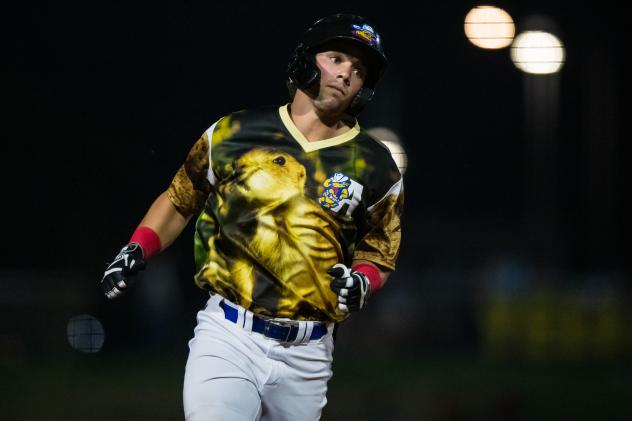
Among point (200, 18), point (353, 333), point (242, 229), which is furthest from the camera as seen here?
point (353, 333)

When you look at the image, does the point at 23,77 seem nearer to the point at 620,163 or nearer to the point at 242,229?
the point at 242,229

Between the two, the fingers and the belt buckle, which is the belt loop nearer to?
the belt buckle

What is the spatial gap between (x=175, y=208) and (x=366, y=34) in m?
0.77

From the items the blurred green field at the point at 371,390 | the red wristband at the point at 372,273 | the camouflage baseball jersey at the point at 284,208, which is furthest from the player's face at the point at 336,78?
the blurred green field at the point at 371,390

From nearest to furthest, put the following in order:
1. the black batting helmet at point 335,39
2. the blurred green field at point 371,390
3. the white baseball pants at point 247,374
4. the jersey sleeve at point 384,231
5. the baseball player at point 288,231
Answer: the white baseball pants at point 247,374 < the baseball player at point 288,231 < the black batting helmet at point 335,39 < the jersey sleeve at point 384,231 < the blurred green field at point 371,390

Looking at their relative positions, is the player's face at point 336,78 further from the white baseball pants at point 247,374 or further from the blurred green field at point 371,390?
the blurred green field at point 371,390

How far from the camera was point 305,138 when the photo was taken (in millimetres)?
2902

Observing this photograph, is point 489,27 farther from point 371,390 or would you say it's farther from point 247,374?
point 247,374

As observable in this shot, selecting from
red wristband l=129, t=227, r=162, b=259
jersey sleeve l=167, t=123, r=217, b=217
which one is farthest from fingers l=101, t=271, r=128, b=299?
jersey sleeve l=167, t=123, r=217, b=217

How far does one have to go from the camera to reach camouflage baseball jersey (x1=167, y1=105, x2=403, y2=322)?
2768 millimetres

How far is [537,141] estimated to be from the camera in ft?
16.5

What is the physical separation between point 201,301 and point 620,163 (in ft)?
7.41

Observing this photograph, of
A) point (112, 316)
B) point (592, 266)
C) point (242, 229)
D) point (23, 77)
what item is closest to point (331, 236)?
point (242, 229)

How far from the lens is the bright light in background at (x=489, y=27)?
179 inches
